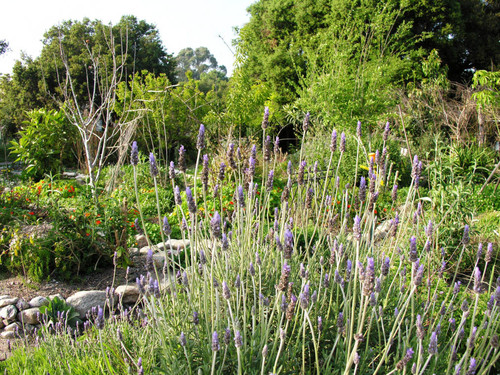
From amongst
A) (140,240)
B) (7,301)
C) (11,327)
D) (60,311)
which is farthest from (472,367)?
(140,240)

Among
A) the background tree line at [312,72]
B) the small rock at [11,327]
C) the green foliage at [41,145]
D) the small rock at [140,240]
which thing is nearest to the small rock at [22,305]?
the small rock at [11,327]

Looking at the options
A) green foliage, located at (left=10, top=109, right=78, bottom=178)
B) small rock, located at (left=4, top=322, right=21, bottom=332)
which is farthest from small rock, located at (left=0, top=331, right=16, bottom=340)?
green foliage, located at (left=10, top=109, right=78, bottom=178)

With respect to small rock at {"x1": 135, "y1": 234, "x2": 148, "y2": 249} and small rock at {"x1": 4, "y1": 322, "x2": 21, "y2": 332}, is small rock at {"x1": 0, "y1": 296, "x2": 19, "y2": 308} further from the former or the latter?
small rock at {"x1": 135, "y1": 234, "x2": 148, "y2": 249}

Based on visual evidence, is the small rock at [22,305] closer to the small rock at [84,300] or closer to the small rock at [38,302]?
the small rock at [38,302]

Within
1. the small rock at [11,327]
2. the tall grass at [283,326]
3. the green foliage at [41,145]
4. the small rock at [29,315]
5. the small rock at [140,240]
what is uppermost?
the green foliage at [41,145]

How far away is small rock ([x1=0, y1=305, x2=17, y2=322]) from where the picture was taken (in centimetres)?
306

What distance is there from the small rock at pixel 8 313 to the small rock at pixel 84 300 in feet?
1.40

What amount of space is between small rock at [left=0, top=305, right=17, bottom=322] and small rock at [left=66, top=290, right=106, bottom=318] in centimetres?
43

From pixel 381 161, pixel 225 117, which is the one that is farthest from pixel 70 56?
pixel 381 161

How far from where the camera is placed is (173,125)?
11.2m

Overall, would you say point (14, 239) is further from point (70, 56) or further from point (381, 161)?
point (70, 56)

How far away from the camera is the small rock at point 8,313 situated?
3060 mm

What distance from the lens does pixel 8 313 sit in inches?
121

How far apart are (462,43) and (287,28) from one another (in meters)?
7.28
